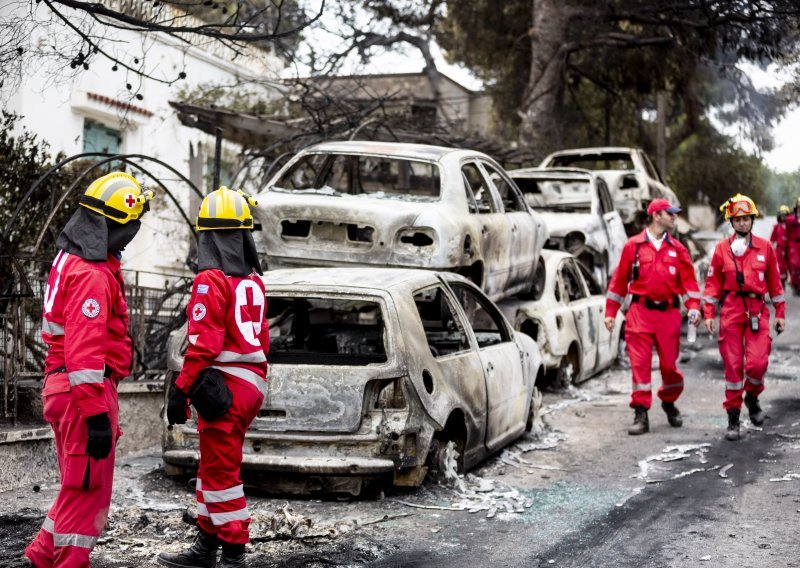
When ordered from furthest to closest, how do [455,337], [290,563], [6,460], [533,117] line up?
[533,117] < [455,337] < [6,460] < [290,563]

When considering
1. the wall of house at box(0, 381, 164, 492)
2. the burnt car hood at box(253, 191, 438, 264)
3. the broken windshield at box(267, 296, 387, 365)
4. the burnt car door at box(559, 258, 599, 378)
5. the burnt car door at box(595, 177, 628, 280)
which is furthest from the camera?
the burnt car door at box(595, 177, 628, 280)

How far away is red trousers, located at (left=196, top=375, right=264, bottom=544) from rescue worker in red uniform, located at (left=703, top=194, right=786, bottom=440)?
5112 mm

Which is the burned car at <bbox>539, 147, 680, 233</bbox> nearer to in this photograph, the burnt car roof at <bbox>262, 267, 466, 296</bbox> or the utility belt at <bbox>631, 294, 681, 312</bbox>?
the utility belt at <bbox>631, 294, 681, 312</bbox>

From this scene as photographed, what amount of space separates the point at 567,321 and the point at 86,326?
7349 mm

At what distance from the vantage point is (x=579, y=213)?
14.2 m

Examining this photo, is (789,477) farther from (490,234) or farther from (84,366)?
(84,366)

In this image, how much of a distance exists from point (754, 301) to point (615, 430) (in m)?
Result: 1.63

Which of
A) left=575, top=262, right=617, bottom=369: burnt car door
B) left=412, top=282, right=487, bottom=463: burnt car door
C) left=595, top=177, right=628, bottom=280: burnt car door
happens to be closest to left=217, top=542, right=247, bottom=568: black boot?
left=412, top=282, right=487, bottom=463: burnt car door

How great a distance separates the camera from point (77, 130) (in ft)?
57.3

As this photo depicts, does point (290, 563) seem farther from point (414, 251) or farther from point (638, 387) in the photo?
point (638, 387)

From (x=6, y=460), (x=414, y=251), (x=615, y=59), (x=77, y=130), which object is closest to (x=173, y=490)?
(x=6, y=460)

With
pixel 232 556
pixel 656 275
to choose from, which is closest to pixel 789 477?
pixel 656 275

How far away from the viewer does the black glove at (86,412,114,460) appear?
428cm

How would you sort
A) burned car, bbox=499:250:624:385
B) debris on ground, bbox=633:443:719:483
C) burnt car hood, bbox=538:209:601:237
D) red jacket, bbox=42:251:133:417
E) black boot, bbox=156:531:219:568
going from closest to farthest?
red jacket, bbox=42:251:133:417 < black boot, bbox=156:531:219:568 < debris on ground, bbox=633:443:719:483 < burned car, bbox=499:250:624:385 < burnt car hood, bbox=538:209:601:237
